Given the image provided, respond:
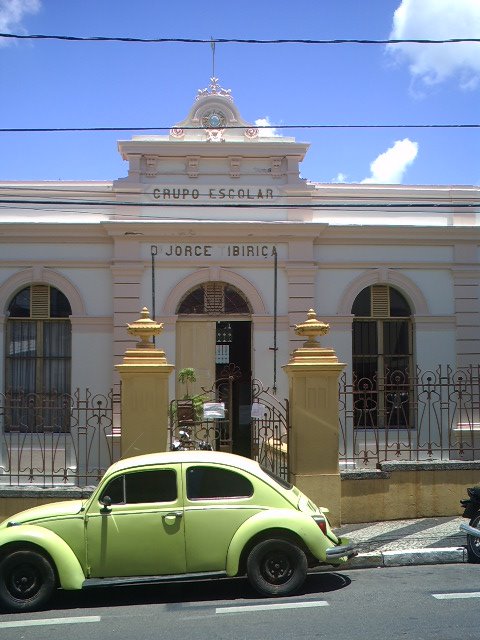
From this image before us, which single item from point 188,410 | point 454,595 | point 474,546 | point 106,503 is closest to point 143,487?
point 106,503

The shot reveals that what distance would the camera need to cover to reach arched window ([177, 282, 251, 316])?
16062 millimetres

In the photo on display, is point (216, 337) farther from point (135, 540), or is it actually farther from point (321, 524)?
point (135, 540)

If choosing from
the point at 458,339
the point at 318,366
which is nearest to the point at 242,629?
the point at 318,366

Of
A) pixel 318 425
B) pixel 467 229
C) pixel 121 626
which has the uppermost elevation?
pixel 467 229

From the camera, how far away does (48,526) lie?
306 inches

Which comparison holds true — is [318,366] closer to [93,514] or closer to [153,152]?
[93,514]

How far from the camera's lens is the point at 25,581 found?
7637 mm

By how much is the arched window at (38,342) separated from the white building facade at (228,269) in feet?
0.09

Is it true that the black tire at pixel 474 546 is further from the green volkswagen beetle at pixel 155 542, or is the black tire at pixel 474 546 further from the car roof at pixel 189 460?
the car roof at pixel 189 460

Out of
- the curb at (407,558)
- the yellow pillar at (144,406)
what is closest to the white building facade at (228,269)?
the yellow pillar at (144,406)

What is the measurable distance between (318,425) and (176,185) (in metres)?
7.13

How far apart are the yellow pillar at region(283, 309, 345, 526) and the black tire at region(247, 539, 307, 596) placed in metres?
2.92

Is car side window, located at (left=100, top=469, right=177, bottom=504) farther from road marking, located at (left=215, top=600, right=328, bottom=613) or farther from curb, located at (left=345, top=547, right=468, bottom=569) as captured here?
curb, located at (left=345, top=547, right=468, bottom=569)

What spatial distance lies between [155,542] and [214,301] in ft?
28.7
